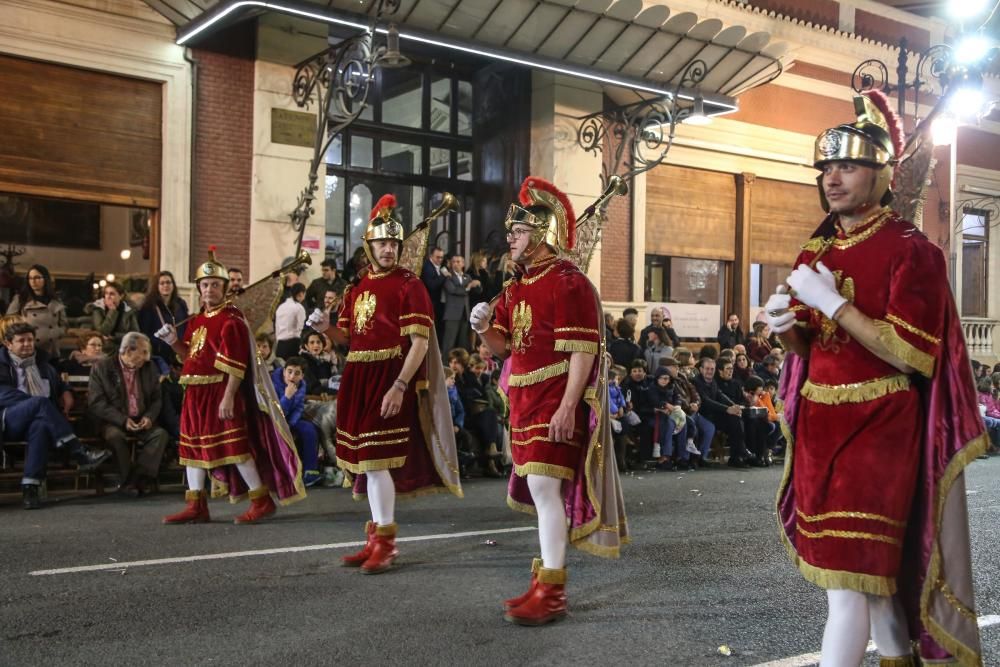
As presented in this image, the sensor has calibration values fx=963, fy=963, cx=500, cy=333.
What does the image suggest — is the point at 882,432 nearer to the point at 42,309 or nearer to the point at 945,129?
the point at 42,309

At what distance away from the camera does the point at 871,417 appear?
3197 mm

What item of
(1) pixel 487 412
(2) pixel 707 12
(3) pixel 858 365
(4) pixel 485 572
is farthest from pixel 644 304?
(3) pixel 858 365

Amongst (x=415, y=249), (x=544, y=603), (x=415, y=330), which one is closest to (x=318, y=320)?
(x=415, y=330)

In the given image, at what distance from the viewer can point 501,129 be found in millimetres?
16891

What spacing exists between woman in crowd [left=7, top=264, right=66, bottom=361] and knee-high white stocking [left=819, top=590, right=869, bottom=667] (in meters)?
8.42

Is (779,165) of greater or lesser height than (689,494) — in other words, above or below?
above

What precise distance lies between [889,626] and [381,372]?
3517 millimetres

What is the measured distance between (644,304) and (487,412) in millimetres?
7222

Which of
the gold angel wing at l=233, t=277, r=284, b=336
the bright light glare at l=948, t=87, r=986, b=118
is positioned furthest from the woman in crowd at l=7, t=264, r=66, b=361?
the bright light glare at l=948, t=87, r=986, b=118

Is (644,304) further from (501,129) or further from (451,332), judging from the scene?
(451,332)

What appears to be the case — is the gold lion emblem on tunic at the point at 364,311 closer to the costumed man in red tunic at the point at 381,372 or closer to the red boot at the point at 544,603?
the costumed man in red tunic at the point at 381,372

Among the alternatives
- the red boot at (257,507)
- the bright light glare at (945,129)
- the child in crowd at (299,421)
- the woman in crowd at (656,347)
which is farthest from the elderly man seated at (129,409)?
the bright light glare at (945,129)

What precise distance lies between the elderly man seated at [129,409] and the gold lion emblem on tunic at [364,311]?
4.09 meters

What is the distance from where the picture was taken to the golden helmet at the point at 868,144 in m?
3.30
